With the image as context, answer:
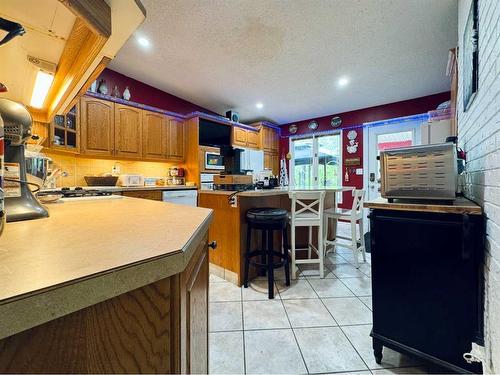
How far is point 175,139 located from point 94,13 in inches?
144

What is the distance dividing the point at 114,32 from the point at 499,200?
1553 millimetres

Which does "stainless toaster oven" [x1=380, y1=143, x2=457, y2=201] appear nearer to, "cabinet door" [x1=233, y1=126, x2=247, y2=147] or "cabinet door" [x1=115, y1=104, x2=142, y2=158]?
"cabinet door" [x1=115, y1=104, x2=142, y2=158]

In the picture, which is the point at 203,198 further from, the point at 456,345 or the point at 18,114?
the point at 456,345

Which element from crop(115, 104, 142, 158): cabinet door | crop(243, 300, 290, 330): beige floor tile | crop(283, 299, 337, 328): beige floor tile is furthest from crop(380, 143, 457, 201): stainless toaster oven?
crop(115, 104, 142, 158): cabinet door

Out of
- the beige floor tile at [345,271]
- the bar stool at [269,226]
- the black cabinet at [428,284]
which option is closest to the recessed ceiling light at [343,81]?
the bar stool at [269,226]

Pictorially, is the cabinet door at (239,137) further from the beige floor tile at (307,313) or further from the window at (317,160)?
the beige floor tile at (307,313)

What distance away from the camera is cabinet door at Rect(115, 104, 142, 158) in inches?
137

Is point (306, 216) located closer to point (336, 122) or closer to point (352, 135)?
point (352, 135)

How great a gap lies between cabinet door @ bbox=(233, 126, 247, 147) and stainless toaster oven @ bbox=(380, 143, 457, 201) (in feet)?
12.6

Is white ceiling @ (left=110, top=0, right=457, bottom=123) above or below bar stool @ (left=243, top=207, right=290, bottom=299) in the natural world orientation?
above

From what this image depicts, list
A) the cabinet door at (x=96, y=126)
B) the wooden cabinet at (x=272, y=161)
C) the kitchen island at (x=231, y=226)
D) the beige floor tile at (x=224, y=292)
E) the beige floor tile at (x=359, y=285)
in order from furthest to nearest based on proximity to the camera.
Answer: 1. the wooden cabinet at (x=272, y=161)
2. the cabinet door at (x=96, y=126)
3. the kitchen island at (x=231, y=226)
4. the beige floor tile at (x=359, y=285)
5. the beige floor tile at (x=224, y=292)

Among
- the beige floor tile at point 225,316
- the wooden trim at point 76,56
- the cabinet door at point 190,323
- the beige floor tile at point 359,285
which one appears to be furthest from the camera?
the beige floor tile at point 359,285

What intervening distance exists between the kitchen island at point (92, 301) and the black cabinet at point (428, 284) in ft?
3.86

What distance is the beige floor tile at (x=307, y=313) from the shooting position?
1.70 meters
